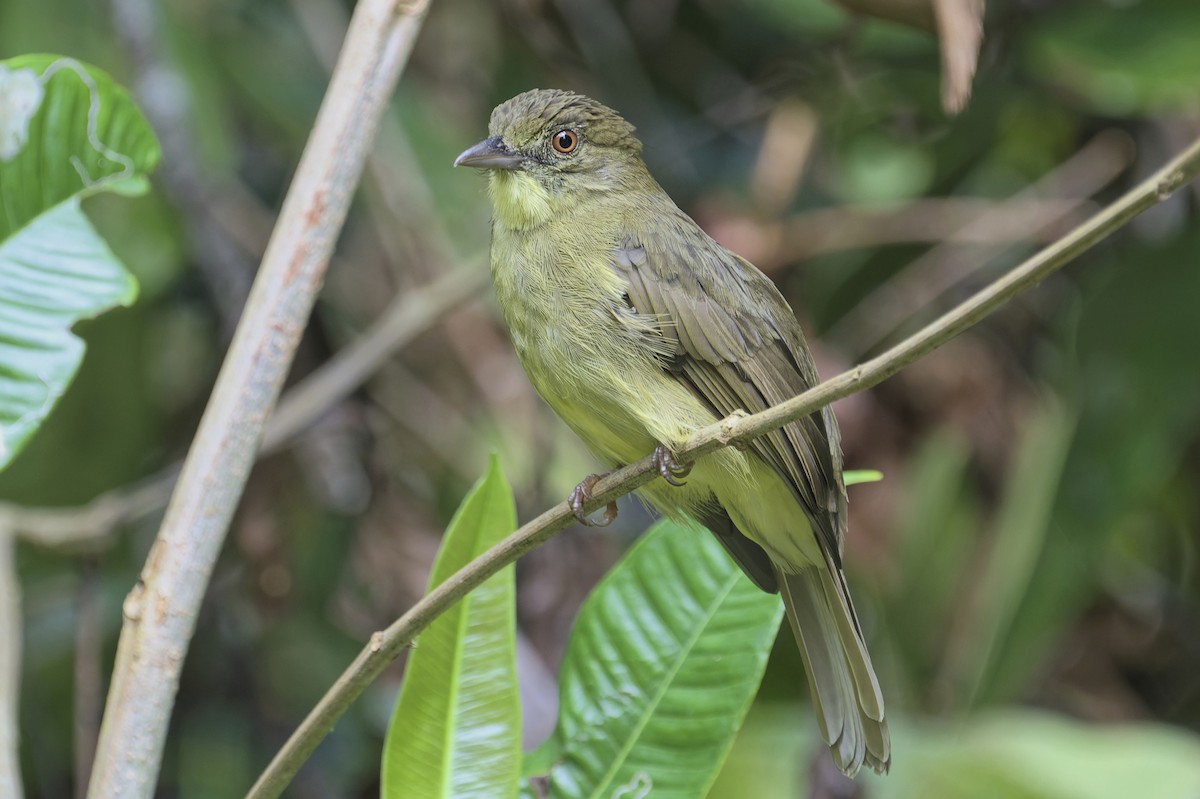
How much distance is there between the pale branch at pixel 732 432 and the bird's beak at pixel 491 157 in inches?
39.4

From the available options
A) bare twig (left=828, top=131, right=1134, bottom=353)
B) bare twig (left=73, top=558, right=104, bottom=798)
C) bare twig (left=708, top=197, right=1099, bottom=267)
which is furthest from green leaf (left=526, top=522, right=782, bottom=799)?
bare twig (left=828, top=131, right=1134, bottom=353)

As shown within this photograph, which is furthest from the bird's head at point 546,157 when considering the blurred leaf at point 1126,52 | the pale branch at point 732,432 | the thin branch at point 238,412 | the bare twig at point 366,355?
the blurred leaf at point 1126,52

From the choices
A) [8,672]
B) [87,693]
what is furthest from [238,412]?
[87,693]

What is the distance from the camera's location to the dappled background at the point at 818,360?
3592 millimetres

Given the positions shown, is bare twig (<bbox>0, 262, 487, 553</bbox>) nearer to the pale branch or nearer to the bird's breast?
the bird's breast

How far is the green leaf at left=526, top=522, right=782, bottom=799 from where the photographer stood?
6.70 feet

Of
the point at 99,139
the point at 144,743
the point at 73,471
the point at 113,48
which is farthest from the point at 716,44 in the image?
the point at 144,743

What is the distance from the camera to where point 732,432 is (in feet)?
5.81

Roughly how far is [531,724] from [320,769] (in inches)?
35.3

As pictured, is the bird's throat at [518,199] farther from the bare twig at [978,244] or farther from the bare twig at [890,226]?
the bare twig at [978,244]

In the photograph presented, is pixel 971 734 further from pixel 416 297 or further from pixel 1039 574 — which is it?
pixel 416 297

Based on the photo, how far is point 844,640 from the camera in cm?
260

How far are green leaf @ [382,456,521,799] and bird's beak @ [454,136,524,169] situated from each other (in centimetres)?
104

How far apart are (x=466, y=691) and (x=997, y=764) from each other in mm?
1456
